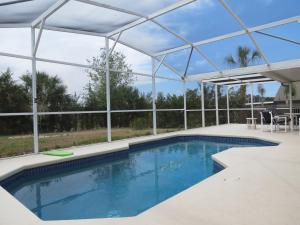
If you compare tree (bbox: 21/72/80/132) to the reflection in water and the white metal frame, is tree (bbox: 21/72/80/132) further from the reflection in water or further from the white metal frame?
the reflection in water

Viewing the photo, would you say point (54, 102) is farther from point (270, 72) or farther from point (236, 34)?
point (270, 72)

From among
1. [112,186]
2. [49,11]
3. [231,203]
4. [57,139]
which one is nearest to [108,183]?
[112,186]

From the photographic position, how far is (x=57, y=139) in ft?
34.5

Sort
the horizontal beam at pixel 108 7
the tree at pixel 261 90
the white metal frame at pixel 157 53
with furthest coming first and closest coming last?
1. the tree at pixel 261 90
2. the white metal frame at pixel 157 53
3. the horizontal beam at pixel 108 7

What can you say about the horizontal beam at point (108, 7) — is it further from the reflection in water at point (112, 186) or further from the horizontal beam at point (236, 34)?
the reflection in water at point (112, 186)

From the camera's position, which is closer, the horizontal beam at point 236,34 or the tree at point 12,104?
the horizontal beam at point 236,34

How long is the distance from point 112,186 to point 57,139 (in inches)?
232

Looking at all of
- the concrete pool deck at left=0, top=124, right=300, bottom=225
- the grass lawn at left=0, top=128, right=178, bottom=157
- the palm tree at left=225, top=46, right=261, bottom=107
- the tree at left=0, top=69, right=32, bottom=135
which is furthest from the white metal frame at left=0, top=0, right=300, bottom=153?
the concrete pool deck at left=0, top=124, right=300, bottom=225

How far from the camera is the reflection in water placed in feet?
13.8

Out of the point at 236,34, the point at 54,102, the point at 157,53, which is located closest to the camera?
the point at 236,34

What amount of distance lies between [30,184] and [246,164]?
457 centimetres

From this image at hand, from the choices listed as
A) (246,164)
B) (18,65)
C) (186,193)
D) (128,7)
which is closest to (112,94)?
(18,65)

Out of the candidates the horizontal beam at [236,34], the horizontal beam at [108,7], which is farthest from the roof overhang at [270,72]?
the horizontal beam at [108,7]

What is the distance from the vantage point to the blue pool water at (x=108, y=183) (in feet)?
14.0
